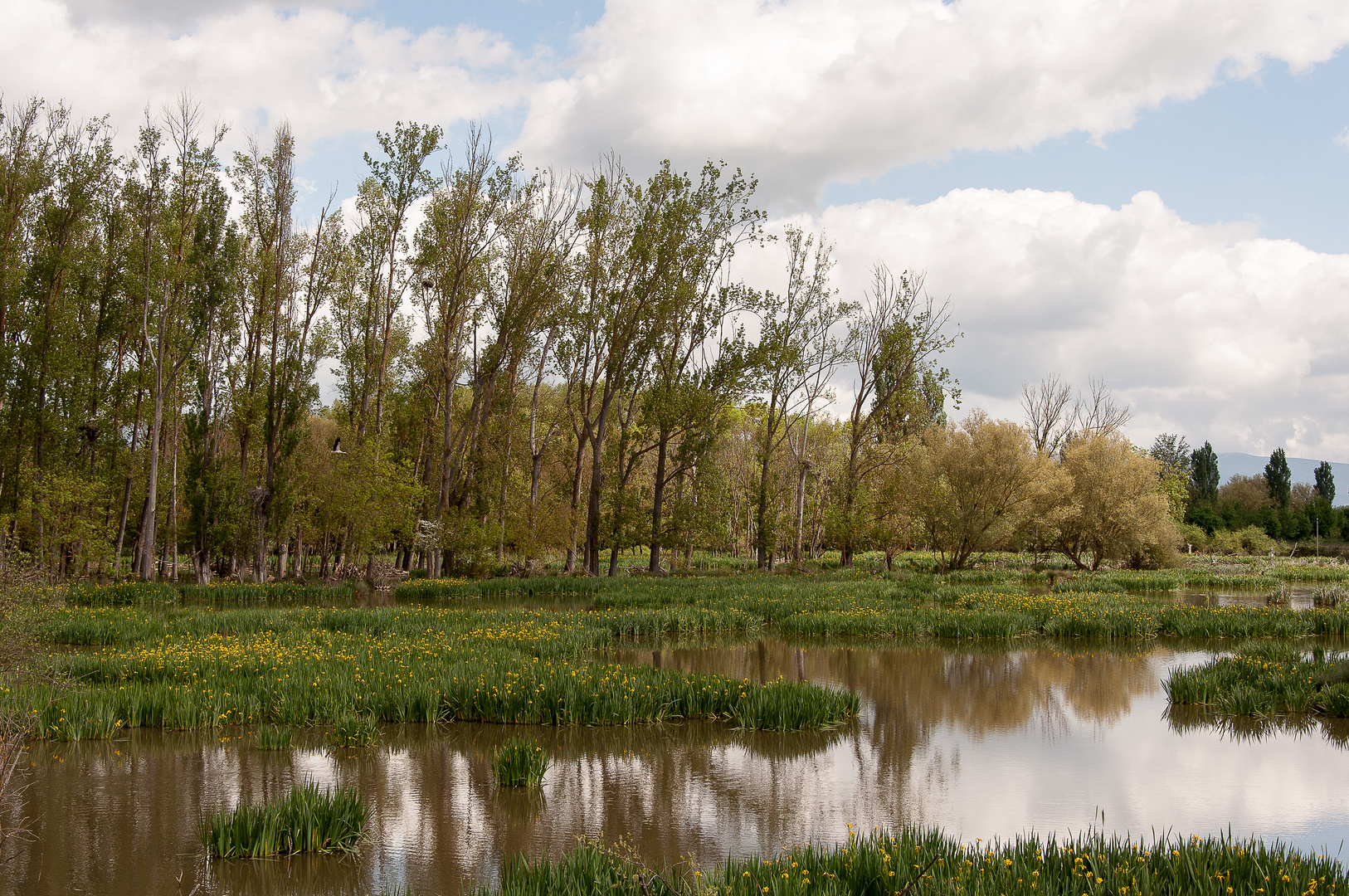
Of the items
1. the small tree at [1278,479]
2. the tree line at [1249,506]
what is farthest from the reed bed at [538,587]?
the small tree at [1278,479]

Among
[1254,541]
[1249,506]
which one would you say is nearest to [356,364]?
[1254,541]

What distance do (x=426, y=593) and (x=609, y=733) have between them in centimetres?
1942

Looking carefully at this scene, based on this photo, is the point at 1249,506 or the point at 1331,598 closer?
the point at 1331,598

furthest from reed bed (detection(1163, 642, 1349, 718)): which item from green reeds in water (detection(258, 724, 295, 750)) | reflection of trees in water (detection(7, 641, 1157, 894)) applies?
green reeds in water (detection(258, 724, 295, 750))

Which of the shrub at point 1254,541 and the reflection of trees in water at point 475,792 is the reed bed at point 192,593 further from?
the shrub at point 1254,541

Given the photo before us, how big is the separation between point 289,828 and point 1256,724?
38.2 feet

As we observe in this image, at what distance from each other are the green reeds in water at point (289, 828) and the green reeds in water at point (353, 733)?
2826 millimetres

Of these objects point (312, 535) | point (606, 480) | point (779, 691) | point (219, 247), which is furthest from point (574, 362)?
point (779, 691)

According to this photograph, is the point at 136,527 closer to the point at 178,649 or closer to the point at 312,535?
the point at 312,535

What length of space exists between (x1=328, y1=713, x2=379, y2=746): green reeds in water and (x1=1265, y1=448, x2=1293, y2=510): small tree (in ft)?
328

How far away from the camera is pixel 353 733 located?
929cm

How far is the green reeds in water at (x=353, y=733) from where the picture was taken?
9273 millimetres

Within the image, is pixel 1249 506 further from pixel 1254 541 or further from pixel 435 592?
pixel 435 592

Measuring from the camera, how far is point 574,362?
37344 millimetres
